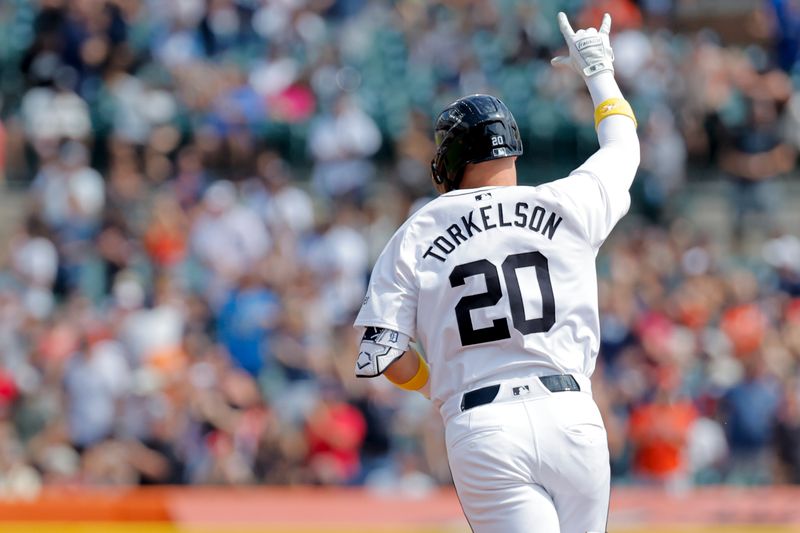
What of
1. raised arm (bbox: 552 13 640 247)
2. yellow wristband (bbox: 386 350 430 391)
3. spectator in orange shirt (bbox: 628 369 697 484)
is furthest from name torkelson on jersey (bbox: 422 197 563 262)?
spectator in orange shirt (bbox: 628 369 697 484)

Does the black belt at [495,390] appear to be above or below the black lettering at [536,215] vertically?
below

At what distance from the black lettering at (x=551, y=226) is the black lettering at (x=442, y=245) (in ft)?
0.94

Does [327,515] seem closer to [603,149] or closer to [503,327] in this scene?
[603,149]

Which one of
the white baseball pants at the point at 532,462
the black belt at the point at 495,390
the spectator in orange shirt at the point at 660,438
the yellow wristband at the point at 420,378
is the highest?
the yellow wristband at the point at 420,378

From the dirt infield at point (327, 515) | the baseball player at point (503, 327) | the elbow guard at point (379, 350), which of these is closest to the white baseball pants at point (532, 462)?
the baseball player at point (503, 327)

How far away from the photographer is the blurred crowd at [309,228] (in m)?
11.0

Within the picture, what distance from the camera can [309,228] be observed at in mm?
13141

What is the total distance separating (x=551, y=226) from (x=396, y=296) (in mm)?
528

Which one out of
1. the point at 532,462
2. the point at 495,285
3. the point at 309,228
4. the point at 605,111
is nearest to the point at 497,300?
the point at 495,285

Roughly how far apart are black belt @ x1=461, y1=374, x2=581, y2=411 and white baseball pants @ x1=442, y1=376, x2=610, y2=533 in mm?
14

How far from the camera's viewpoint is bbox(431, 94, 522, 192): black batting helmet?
14.3ft

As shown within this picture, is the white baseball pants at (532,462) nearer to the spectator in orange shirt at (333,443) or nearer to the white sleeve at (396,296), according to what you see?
the white sleeve at (396,296)

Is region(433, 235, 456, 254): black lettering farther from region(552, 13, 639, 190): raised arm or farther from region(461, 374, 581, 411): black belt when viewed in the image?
region(552, 13, 639, 190): raised arm

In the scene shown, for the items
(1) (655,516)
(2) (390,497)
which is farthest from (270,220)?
(1) (655,516)
